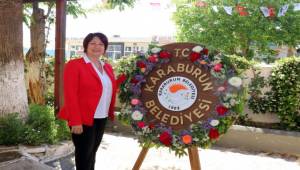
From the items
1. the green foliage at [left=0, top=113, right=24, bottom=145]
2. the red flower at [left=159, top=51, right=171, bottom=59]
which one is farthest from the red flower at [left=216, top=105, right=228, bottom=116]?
the green foliage at [left=0, top=113, right=24, bottom=145]

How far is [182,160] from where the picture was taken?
5031 mm

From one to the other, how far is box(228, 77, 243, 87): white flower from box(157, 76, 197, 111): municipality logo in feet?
1.08

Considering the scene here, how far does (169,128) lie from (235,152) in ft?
8.35

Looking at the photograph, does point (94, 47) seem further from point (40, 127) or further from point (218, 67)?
point (40, 127)

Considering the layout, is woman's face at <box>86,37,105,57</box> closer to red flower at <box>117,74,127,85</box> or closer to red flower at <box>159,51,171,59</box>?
red flower at <box>117,74,127,85</box>

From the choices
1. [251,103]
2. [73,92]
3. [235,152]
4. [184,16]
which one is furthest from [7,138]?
[184,16]

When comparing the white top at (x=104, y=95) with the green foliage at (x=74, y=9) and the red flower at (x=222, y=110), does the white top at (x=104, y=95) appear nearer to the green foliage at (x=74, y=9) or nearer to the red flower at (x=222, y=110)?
the red flower at (x=222, y=110)

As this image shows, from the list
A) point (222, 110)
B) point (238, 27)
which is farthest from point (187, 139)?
point (238, 27)

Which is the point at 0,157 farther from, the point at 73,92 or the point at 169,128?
the point at 169,128

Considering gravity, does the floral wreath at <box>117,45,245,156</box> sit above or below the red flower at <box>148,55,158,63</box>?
below

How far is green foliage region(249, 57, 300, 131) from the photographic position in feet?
18.7

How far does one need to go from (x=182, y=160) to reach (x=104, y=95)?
2178 mm

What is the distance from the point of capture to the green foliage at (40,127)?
4.61 meters

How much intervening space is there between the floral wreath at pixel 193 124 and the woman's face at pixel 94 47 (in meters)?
0.46
